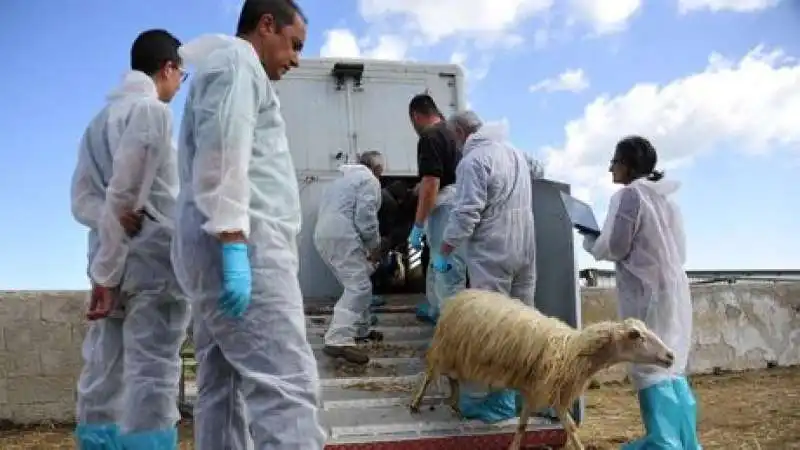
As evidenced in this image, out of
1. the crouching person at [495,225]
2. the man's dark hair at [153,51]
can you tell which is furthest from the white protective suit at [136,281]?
the crouching person at [495,225]

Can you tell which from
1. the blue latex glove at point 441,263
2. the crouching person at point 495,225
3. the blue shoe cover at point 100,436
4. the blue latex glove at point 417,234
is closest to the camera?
the blue shoe cover at point 100,436

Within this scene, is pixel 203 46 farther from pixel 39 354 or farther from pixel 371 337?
pixel 39 354

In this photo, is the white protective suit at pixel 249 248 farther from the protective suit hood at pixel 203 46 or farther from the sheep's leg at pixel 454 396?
the sheep's leg at pixel 454 396

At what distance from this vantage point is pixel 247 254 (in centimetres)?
238

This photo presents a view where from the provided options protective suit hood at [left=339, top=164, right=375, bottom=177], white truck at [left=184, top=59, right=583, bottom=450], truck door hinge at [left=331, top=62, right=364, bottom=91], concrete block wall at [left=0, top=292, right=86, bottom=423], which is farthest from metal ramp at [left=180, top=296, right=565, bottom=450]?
truck door hinge at [left=331, top=62, right=364, bottom=91]

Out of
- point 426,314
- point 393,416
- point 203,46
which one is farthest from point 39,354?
point 203,46

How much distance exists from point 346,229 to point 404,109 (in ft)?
7.50

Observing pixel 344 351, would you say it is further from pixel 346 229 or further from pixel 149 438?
pixel 149 438

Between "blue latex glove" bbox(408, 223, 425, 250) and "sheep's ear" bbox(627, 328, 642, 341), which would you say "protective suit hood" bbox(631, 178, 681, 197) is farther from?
"blue latex glove" bbox(408, 223, 425, 250)

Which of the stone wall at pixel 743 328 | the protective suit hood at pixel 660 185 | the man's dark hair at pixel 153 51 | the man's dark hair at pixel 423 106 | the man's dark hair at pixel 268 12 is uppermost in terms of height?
the man's dark hair at pixel 423 106

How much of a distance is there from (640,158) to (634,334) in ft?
3.47

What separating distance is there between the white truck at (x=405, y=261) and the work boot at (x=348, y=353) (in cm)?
5

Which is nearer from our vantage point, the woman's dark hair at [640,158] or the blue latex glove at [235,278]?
the blue latex glove at [235,278]

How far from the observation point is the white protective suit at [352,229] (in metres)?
5.97
